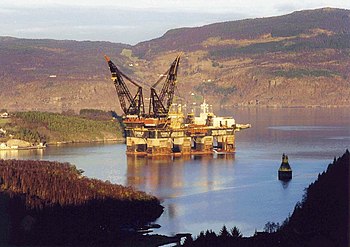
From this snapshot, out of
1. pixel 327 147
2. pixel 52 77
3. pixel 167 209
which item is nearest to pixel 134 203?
pixel 167 209

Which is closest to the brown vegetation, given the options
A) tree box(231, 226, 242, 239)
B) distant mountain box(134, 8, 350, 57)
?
tree box(231, 226, 242, 239)

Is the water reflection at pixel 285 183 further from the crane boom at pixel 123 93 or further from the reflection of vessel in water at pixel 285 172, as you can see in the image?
the crane boom at pixel 123 93

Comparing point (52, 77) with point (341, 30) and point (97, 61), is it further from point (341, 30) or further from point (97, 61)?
point (341, 30)

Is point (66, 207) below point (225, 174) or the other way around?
the other way around

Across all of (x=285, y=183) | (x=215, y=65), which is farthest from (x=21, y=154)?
(x=215, y=65)

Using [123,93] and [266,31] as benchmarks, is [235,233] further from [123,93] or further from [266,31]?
[266,31]

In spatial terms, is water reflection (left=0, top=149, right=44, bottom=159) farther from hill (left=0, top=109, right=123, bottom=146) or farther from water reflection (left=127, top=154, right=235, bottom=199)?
water reflection (left=127, top=154, right=235, bottom=199)

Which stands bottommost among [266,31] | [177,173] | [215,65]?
[177,173]
